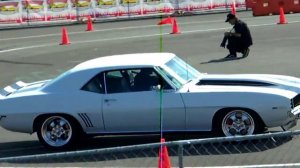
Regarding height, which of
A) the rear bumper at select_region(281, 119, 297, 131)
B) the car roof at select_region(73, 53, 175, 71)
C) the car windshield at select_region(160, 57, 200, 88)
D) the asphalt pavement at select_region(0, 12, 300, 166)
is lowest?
the asphalt pavement at select_region(0, 12, 300, 166)

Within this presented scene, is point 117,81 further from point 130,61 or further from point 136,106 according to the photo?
point 136,106

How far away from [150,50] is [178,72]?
1236 cm

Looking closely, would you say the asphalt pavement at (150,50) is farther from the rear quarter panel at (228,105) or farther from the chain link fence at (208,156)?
the rear quarter panel at (228,105)

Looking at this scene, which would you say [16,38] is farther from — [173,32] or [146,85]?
[146,85]

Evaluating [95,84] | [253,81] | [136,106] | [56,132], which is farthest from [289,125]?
[56,132]

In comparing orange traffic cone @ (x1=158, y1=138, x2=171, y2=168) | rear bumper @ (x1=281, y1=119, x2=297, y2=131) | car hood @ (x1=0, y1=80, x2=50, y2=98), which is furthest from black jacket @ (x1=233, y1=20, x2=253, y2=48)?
orange traffic cone @ (x1=158, y1=138, x2=171, y2=168)

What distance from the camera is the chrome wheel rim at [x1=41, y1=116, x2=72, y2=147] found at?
34.2ft

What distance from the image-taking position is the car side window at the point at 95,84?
34.1 ft

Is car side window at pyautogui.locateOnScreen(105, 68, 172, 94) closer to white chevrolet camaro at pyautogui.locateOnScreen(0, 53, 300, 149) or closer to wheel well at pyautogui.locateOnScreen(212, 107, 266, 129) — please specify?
white chevrolet camaro at pyautogui.locateOnScreen(0, 53, 300, 149)

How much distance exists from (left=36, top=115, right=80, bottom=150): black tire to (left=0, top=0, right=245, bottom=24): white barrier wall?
2831 cm

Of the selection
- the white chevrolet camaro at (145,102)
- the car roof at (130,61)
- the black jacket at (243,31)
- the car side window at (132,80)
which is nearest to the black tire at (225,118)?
the white chevrolet camaro at (145,102)

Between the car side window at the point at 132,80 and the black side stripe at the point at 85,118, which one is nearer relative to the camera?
the car side window at the point at 132,80

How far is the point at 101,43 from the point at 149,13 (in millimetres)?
12502

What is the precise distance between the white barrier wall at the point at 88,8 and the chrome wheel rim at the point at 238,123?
2881 cm
